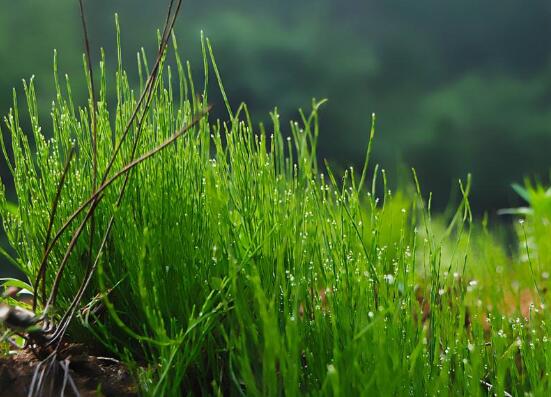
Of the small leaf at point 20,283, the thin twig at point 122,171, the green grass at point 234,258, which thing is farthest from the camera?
the small leaf at point 20,283

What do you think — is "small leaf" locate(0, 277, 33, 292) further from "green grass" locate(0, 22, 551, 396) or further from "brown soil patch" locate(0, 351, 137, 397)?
"brown soil patch" locate(0, 351, 137, 397)

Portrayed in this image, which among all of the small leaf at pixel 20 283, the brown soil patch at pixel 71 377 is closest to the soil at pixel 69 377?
the brown soil patch at pixel 71 377

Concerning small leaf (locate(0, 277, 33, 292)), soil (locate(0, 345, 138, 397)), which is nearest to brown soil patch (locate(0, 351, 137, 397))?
soil (locate(0, 345, 138, 397))

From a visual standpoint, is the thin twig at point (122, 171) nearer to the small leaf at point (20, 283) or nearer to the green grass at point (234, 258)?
the green grass at point (234, 258)

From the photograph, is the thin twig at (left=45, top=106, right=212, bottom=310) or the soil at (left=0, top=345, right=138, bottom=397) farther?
the soil at (left=0, top=345, right=138, bottom=397)

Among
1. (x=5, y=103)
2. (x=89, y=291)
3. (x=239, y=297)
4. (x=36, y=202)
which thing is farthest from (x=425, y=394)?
(x=5, y=103)

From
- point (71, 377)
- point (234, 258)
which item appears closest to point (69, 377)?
point (71, 377)

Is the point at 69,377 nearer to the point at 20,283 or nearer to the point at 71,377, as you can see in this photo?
the point at 71,377

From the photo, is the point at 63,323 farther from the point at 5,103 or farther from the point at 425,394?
the point at 5,103
